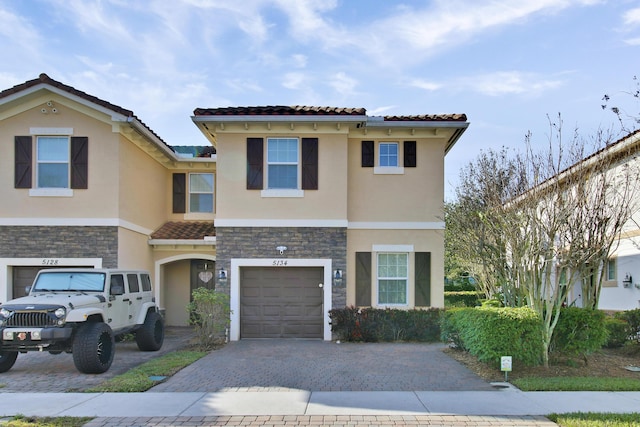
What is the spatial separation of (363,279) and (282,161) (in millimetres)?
4301

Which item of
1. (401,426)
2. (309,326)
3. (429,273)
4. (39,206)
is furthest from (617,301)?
(39,206)

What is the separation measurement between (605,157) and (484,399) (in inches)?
233

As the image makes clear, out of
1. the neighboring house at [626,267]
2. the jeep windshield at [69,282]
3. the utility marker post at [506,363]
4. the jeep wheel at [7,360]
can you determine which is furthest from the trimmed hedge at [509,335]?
the jeep wheel at [7,360]

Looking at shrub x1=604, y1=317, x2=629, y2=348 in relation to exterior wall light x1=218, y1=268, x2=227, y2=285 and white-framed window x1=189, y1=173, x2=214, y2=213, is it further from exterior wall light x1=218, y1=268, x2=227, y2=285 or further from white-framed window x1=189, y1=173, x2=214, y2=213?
white-framed window x1=189, y1=173, x2=214, y2=213

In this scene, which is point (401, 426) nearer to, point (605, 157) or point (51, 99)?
point (605, 157)

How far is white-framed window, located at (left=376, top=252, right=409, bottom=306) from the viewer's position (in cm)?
1597

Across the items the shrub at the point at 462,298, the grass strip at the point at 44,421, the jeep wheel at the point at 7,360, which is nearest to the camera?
the grass strip at the point at 44,421

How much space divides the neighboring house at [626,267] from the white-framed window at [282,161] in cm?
828

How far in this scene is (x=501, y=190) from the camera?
455 inches

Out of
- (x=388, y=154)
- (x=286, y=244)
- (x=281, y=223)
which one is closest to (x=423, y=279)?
(x=388, y=154)

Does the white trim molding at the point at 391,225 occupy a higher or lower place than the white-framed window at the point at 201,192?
lower

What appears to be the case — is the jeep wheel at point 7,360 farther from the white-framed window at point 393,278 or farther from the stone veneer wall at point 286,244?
the white-framed window at point 393,278

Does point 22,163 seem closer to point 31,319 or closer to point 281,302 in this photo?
point 31,319

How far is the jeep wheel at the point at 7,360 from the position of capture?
10.5 m
